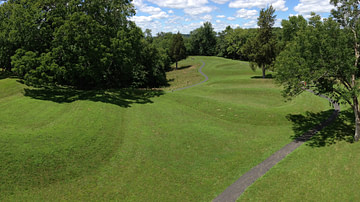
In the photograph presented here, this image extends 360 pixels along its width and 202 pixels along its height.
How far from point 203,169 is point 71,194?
1197cm

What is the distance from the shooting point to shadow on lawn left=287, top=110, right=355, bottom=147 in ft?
88.8

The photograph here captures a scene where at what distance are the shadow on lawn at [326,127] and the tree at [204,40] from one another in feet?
488

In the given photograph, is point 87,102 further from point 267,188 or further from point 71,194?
point 267,188

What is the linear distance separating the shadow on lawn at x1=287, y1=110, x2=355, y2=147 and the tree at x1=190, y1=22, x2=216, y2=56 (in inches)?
5851

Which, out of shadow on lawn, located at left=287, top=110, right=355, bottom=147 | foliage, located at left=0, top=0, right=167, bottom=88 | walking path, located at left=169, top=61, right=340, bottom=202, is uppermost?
foliage, located at left=0, top=0, right=167, bottom=88

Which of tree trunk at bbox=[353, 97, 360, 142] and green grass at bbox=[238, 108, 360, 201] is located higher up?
tree trunk at bbox=[353, 97, 360, 142]

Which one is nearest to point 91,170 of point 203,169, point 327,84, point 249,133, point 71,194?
point 71,194

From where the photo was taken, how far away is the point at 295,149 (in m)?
25.6

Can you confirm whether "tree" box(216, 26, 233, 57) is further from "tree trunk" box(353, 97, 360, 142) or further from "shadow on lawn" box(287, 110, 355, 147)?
"tree trunk" box(353, 97, 360, 142)

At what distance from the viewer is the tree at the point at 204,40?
175375 millimetres

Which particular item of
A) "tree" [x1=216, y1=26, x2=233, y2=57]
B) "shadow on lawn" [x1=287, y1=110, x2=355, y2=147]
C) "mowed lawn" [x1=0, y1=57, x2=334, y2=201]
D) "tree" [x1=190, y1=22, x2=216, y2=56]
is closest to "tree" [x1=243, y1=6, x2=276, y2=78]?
"mowed lawn" [x1=0, y1=57, x2=334, y2=201]

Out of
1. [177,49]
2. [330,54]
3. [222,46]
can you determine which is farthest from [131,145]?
[222,46]

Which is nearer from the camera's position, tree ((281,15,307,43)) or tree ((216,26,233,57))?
tree ((281,15,307,43))

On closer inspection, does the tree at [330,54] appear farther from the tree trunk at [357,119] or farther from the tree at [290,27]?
the tree at [290,27]
